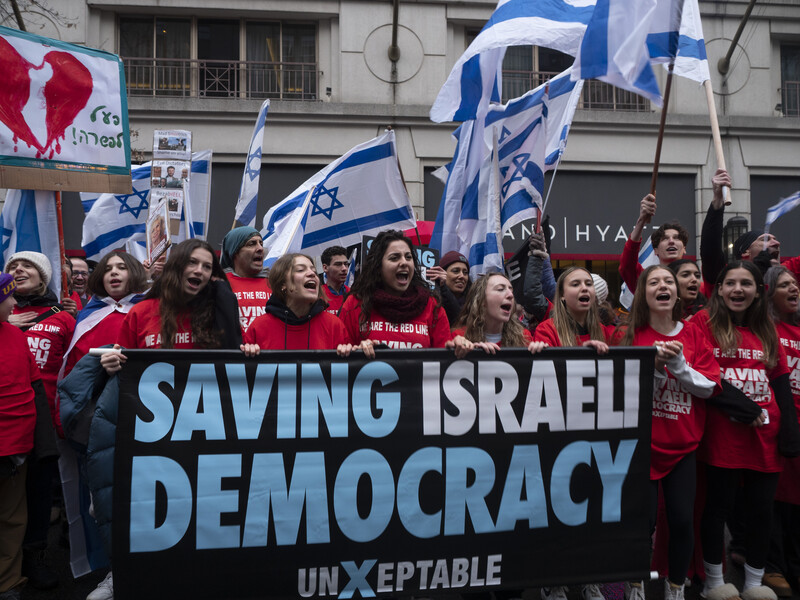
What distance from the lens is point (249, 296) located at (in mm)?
4848

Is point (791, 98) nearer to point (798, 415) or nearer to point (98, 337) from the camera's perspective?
point (798, 415)

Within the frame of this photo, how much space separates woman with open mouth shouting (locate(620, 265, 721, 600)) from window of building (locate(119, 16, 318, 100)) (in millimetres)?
9949

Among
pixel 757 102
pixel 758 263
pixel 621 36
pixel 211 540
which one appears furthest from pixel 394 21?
pixel 211 540

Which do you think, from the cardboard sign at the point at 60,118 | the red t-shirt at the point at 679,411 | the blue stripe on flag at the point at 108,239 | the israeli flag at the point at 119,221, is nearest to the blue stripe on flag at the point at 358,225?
the israeli flag at the point at 119,221

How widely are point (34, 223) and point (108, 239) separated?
2.55 m

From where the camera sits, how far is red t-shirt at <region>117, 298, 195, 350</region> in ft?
12.3

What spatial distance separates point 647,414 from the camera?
379 centimetres

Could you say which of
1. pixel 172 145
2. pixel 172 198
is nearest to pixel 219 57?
pixel 172 145

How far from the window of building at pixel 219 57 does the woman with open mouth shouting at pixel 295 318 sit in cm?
962

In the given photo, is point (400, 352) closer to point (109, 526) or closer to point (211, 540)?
point (211, 540)

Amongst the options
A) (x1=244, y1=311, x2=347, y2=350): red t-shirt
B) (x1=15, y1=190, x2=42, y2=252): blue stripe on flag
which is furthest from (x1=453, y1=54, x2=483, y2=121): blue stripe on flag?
(x1=15, y1=190, x2=42, y2=252): blue stripe on flag

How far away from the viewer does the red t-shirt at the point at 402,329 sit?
157 inches

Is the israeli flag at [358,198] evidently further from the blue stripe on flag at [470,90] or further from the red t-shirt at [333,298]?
the blue stripe on flag at [470,90]

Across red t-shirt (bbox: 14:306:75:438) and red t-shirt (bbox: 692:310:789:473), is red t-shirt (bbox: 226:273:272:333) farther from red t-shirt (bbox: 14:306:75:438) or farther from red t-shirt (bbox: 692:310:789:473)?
red t-shirt (bbox: 692:310:789:473)
